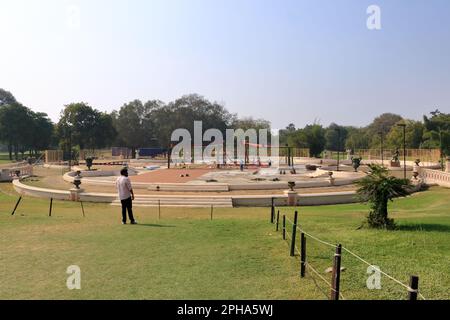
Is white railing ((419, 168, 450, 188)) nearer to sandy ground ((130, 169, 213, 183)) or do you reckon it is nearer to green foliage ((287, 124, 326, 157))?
sandy ground ((130, 169, 213, 183))

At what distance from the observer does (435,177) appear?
104 feet

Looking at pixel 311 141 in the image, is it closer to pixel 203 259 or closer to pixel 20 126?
pixel 20 126

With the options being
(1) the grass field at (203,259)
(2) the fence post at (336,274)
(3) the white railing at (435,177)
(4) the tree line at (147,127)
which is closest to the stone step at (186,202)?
(1) the grass field at (203,259)

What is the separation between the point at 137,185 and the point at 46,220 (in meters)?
15.9

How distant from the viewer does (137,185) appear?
30250mm

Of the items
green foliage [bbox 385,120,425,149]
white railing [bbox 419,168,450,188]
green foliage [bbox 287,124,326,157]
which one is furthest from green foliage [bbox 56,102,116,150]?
white railing [bbox 419,168,450,188]

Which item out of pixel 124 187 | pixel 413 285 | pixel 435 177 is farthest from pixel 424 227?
pixel 435 177

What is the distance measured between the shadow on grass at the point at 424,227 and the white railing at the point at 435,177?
20062 millimetres

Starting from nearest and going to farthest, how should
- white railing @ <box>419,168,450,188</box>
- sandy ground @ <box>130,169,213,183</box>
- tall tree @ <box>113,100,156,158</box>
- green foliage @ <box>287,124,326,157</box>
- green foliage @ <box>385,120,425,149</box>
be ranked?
1. white railing @ <box>419,168,450,188</box>
2. sandy ground @ <box>130,169,213,183</box>
3. green foliage @ <box>385,120,425,149</box>
4. green foliage @ <box>287,124,326,157</box>
5. tall tree @ <box>113,100,156,158</box>

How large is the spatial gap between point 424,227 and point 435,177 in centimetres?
2268

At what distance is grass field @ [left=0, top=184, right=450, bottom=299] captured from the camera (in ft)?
21.5

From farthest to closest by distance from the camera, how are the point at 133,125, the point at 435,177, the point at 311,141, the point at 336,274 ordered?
the point at 133,125
the point at 311,141
the point at 435,177
the point at 336,274

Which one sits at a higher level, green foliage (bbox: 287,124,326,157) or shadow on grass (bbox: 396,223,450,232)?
green foliage (bbox: 287,124,326,157)

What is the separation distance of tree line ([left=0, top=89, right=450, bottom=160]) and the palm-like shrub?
40.6 meters
